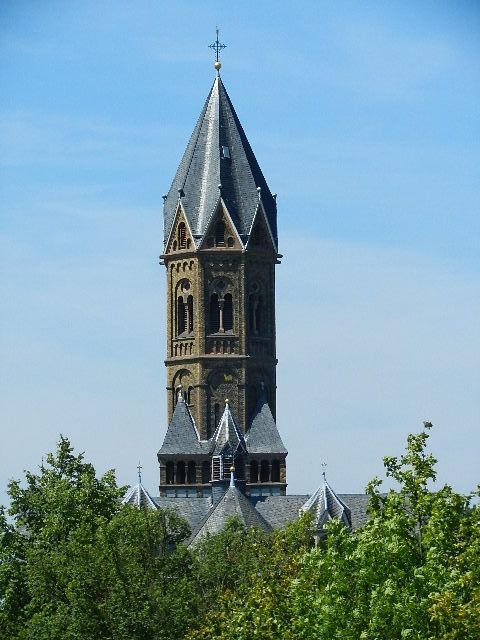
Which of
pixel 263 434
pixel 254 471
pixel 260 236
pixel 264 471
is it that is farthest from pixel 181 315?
pixel 264 471

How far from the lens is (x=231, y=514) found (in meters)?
122

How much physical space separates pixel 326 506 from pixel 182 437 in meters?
10.6

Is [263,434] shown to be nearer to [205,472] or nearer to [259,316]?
[205,472]

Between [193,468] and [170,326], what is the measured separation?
9.82 metres

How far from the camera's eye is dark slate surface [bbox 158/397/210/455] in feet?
429

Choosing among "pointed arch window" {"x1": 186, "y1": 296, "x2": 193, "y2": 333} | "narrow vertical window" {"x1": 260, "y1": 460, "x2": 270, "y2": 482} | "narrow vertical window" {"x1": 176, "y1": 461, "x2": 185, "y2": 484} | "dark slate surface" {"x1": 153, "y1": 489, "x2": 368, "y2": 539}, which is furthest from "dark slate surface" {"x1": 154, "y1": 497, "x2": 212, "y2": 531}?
"pointed arch window" {"x1": 186, "y1": 296, "x2": 193, "y2": 333}

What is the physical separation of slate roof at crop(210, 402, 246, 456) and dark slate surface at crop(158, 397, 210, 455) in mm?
971

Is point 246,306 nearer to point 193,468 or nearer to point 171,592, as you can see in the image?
point 193,468

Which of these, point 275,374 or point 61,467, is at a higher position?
point 275,374

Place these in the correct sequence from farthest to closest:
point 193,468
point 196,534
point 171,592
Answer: point 193,468, point 196,534, point 171,592

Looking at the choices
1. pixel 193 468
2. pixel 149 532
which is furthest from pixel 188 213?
pixel 149 532

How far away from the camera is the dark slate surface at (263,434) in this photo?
429 ft

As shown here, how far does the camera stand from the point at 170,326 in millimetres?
135750

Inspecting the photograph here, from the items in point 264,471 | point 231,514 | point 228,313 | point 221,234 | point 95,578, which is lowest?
point 95,578
